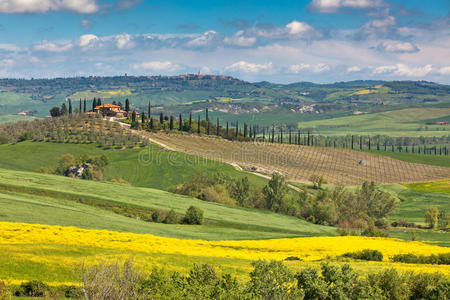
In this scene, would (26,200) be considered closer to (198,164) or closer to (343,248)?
(343,248)

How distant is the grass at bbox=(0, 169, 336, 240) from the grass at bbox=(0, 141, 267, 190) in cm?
4265

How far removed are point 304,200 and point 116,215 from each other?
6814cm

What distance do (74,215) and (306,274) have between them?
46.9m

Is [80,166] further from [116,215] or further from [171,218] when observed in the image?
[116,215]

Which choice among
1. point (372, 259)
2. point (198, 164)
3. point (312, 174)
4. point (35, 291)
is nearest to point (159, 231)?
point (372, 259)

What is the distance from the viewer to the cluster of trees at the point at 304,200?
118 m

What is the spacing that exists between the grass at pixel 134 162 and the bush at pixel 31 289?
120 metres

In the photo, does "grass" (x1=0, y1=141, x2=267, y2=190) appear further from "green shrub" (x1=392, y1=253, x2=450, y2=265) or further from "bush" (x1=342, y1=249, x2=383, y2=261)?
"green shrub" (x1=392, y1=253, x2=450, y2=265)

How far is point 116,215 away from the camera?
83.8 m

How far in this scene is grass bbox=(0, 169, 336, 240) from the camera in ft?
224

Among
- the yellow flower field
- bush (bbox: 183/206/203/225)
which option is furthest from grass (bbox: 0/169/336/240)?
the yellow flower field

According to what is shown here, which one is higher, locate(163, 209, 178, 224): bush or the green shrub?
the green shrub

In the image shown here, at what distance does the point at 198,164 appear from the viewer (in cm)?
17400

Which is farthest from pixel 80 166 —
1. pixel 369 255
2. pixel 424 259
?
pixel 424 259
